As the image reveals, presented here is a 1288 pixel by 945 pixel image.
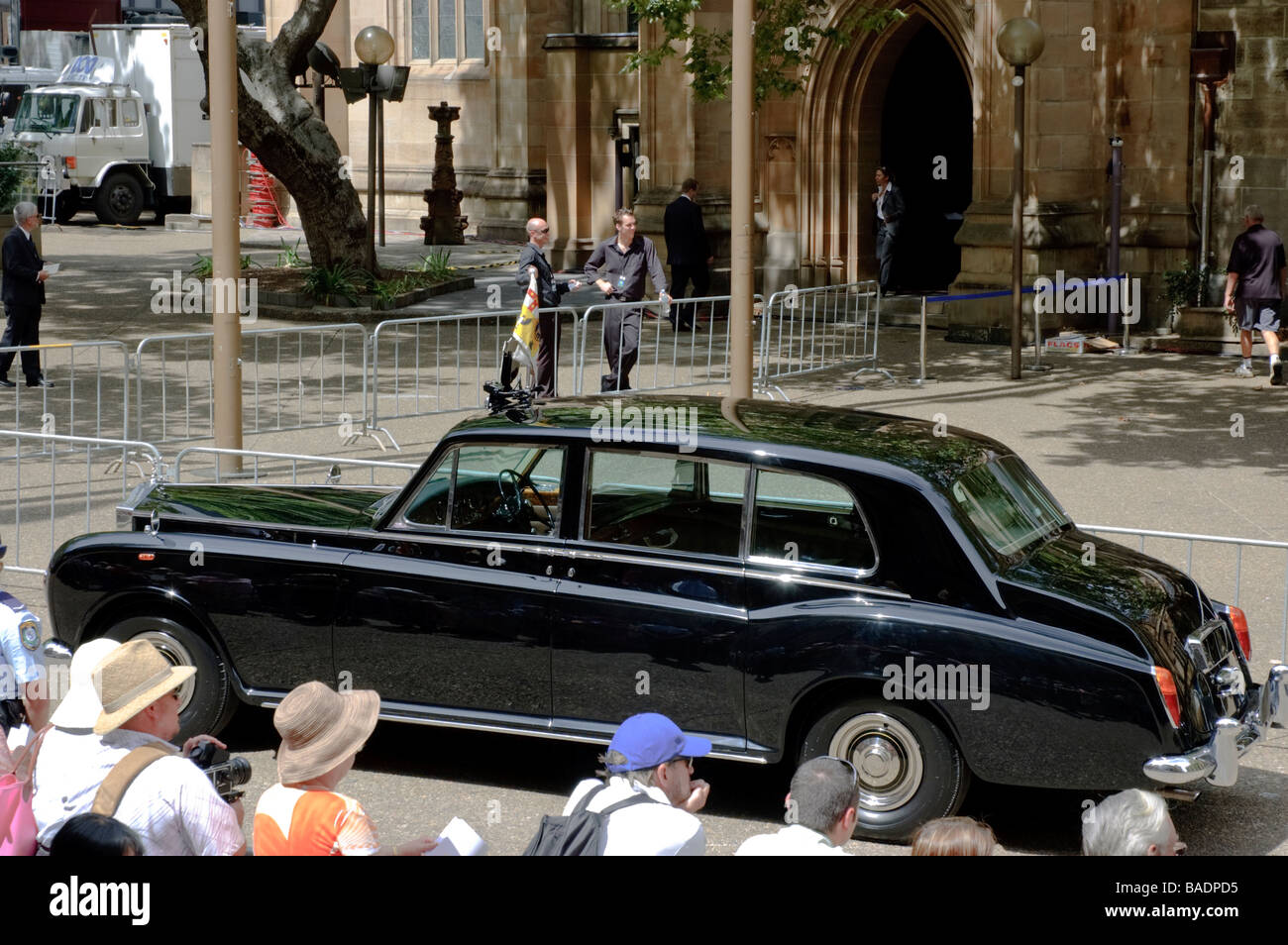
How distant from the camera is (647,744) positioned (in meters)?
4.71

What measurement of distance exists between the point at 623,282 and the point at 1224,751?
34.6ft

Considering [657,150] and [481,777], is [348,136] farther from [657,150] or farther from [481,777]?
[481,777]

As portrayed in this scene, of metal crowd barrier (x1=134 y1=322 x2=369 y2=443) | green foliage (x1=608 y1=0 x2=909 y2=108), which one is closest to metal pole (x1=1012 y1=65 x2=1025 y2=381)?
green foliage (x1=608 y1=0 x2=909 y2=108)

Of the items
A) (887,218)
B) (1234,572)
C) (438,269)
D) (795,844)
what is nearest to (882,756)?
(795,844)

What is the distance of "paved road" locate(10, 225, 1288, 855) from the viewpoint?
6.93 meters

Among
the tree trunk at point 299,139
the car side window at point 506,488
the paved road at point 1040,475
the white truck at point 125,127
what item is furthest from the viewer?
the white truck at point 125,127

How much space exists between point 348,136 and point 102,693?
3554 centimetres

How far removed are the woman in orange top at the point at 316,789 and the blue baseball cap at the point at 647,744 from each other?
1.90 ft

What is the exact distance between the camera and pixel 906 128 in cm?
2486

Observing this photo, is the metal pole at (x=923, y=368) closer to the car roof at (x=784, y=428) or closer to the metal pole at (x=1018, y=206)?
the metal pole at (x=1018, y=206)

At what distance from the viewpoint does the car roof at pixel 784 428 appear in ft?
22.9

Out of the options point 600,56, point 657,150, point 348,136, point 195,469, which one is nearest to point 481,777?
point 195,469

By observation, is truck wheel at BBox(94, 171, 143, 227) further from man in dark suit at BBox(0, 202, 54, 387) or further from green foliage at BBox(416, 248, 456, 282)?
man in dark suit at BBox(0, 202, 54, 387)

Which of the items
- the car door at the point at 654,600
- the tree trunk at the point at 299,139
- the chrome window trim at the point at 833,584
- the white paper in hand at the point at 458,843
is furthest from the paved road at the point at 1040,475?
the white paper in hand at the point at 458,843
